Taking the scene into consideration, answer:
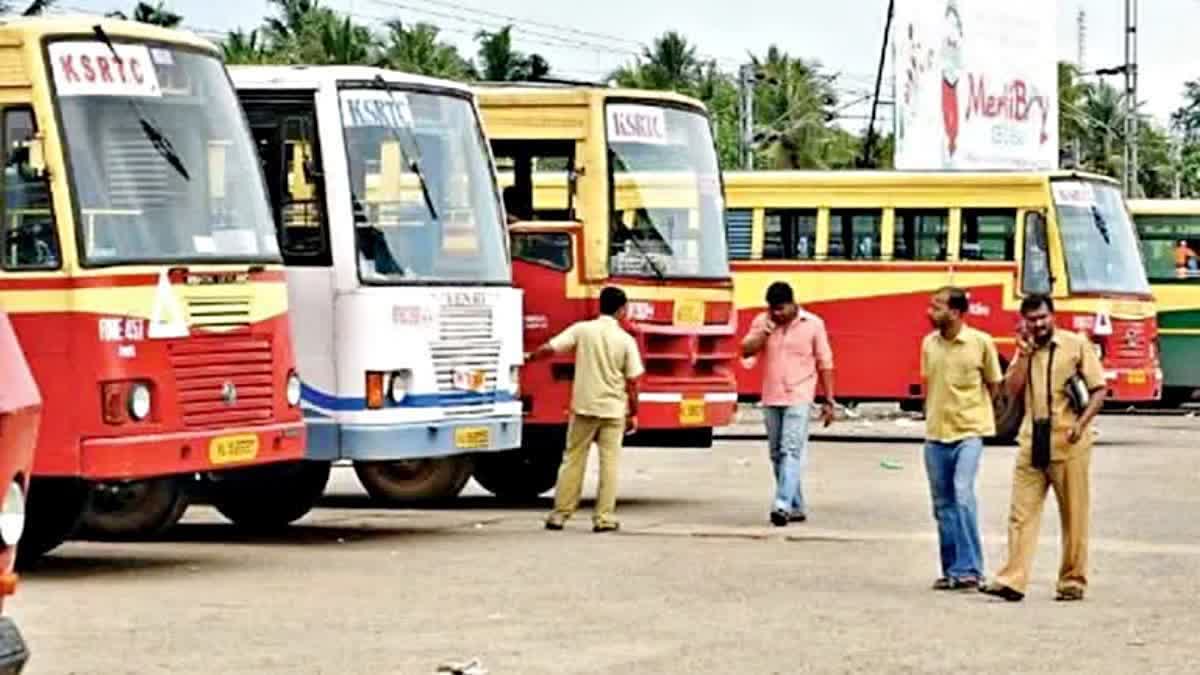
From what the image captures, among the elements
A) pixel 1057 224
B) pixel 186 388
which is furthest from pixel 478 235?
pixel 1057 224

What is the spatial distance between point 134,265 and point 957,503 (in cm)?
489

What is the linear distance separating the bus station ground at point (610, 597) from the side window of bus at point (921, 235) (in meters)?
9.94

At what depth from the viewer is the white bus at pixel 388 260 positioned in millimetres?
19250

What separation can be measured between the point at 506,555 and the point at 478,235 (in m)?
2.70

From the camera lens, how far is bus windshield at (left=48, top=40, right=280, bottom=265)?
16453 mm

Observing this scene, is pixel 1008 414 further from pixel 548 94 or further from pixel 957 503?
pixel 548 94

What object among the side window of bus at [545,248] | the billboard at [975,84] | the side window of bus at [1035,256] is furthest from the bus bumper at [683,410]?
the billboard at [975,84]

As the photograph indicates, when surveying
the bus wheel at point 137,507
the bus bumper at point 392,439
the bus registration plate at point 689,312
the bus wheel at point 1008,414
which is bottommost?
the bus wheel at point 137,507

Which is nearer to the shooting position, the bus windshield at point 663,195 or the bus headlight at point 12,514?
the bus headlight at point 12,514

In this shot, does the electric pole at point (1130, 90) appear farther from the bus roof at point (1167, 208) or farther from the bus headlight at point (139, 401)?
the bus headlight at point (139, 401)

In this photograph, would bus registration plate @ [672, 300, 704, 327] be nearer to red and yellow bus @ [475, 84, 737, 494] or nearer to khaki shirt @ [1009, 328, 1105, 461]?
red and yellow bus @ [475, 84, 737, 494]

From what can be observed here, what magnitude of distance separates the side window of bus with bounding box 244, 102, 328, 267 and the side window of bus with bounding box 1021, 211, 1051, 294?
15.7m

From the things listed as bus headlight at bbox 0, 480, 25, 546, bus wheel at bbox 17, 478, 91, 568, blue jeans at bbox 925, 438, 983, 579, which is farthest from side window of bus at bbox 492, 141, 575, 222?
bus headlight at bbox 0, 480, 25, 546

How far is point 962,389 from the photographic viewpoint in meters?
17.1
